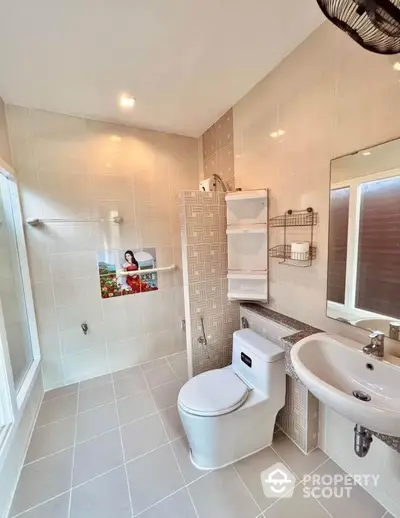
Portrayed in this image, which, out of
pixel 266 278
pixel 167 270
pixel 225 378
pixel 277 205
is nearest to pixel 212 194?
pixel 277 205

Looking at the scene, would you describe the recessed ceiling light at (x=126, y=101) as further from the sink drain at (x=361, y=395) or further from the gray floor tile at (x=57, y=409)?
the gray floor tile at (x=57, y=409)

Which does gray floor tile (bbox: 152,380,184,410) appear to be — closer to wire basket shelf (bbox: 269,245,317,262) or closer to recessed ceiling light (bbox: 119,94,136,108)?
wire basket shelf (bbox: 269,245,317,262)

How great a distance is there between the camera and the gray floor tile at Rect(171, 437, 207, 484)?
1.38m

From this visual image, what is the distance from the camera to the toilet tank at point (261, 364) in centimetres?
144

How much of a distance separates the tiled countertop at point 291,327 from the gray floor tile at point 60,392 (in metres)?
1.73

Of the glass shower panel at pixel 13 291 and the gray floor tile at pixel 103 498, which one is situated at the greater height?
the glass shower panel at pixel 13 291

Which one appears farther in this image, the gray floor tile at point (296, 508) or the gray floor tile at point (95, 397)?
the gray floor tile at point (95, 397)

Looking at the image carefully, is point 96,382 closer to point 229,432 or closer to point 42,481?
point 42,481

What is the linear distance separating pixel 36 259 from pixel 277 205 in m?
2.02

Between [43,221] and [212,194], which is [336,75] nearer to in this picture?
[212,194]

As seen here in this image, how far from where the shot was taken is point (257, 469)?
1398 mm

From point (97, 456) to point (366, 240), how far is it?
2.03m

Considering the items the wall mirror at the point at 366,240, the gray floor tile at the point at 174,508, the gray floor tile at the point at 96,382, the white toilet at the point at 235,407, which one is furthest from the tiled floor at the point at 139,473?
the wall mirror at the point at 366,240

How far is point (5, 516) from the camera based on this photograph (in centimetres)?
120
